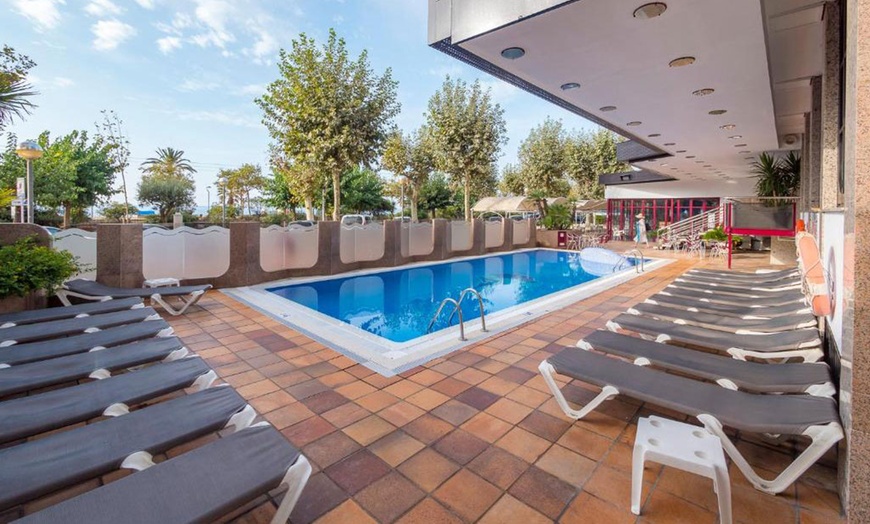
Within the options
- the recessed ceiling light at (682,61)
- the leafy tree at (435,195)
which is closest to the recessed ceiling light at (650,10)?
the recessed ceiling light at (682,61)

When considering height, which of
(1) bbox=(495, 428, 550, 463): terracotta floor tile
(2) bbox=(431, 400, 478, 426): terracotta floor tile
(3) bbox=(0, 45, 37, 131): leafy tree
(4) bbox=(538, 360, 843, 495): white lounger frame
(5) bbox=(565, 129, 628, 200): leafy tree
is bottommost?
(1) bbox=(495, 428, 550, 463): terracotta floor tile

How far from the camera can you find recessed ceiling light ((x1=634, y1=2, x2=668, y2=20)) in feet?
10.6

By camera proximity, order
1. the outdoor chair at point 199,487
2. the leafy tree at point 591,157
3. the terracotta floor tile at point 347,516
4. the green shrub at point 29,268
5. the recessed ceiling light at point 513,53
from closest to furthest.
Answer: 1. the outdoor chair at point 199,487
2. the terracotta floor tile at point 347,516
3. the recessed ceiling light at point 513,53
4. the green shrub at point 29,268
5. the leafy tree at point 591,157

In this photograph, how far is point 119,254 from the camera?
20.7 feet

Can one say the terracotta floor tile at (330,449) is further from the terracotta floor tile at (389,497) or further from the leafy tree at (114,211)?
the leafy tree at (114,211)

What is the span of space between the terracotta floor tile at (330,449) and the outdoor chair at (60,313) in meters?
3.51

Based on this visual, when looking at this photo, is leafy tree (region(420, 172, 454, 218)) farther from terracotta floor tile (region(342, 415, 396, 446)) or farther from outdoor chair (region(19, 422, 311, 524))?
outdoor chair (region(19, 422, 311, 524))

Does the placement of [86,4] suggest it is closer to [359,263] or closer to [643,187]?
[359,263]

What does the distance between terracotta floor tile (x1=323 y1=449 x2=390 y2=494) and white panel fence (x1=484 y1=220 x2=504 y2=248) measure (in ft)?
41.9

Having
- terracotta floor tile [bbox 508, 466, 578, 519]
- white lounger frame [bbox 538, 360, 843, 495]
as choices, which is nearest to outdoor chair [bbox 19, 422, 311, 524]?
terracotta floor tile [bbox 508, 466, 578, 519]

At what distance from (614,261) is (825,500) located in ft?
38.9

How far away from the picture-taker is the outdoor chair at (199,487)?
1.44m

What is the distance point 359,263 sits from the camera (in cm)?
1040

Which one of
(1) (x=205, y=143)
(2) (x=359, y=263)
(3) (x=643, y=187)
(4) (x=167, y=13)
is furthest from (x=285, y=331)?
(1) (x=205, y=143)
